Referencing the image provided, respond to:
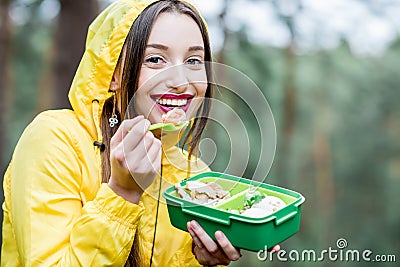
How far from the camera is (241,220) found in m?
1.25

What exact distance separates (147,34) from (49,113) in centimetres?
33

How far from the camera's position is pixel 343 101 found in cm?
925

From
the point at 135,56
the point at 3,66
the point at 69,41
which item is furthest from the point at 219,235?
the point at 3,66

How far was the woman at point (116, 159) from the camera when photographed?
4.25 feet

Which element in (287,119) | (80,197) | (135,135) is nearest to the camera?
(135,135)

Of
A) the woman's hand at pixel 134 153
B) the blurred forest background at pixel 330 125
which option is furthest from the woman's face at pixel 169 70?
the blurred forest background at pixel 330 125

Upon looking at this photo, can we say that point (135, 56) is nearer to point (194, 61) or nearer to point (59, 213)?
point (194, 61)

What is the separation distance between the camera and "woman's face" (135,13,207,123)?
1472 millimetres

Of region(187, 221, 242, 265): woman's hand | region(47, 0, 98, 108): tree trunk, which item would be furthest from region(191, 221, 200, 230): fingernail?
region(47, 0, 98, 108): tree trunk

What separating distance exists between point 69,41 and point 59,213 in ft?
8.79

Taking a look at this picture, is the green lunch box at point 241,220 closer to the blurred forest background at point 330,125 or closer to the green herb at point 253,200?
the green herb at point 253,200

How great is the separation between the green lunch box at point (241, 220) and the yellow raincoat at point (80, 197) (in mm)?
101

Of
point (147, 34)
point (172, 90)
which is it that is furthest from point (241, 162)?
point (147, 34)

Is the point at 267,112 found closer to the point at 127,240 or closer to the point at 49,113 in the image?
the point at 127,240
